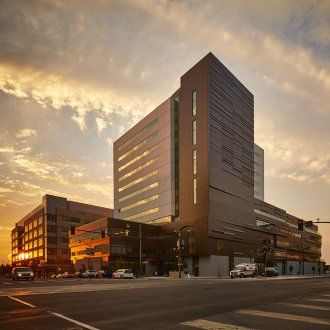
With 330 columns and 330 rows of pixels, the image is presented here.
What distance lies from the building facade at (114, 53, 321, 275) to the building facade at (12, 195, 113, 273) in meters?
37.2

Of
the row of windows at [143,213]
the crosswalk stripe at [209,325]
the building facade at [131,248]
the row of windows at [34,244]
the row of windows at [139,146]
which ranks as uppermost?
the row of windows at [139,146]

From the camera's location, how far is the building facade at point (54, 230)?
137250 mm

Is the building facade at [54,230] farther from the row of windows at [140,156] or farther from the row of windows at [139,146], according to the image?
the row of windows at [139,146]

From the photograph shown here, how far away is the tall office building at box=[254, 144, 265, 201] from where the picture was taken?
14100cm

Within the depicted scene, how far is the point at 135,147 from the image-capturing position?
4680 inches

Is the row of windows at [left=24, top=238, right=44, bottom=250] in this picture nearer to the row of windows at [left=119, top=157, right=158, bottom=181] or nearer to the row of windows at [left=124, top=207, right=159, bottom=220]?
the row of windows at [left=119, top=157, right=158, bottom=181]

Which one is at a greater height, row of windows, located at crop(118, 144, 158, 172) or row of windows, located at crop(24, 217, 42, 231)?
row of windows, located at crop(118, 144, 158, 172)

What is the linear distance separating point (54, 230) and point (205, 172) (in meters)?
79.5

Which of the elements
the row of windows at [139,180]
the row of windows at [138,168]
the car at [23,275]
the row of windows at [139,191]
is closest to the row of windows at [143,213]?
the row of windows at [139,191]

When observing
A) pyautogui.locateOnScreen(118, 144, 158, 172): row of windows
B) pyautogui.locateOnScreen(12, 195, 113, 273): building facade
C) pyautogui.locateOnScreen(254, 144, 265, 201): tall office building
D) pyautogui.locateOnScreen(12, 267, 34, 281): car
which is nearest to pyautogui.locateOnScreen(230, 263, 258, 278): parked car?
pyautogui.locateOnScreen(12, 267, 34, 281): car

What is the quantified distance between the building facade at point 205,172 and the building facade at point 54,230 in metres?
37.2

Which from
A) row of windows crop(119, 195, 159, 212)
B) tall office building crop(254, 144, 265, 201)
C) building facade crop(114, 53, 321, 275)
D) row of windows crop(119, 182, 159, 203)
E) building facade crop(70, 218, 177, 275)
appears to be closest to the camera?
building facade crop(114, 53, 321, 275)

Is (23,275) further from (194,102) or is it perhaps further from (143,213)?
(143,213)

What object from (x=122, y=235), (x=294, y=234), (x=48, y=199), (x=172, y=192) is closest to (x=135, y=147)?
(x=172, y=192)
